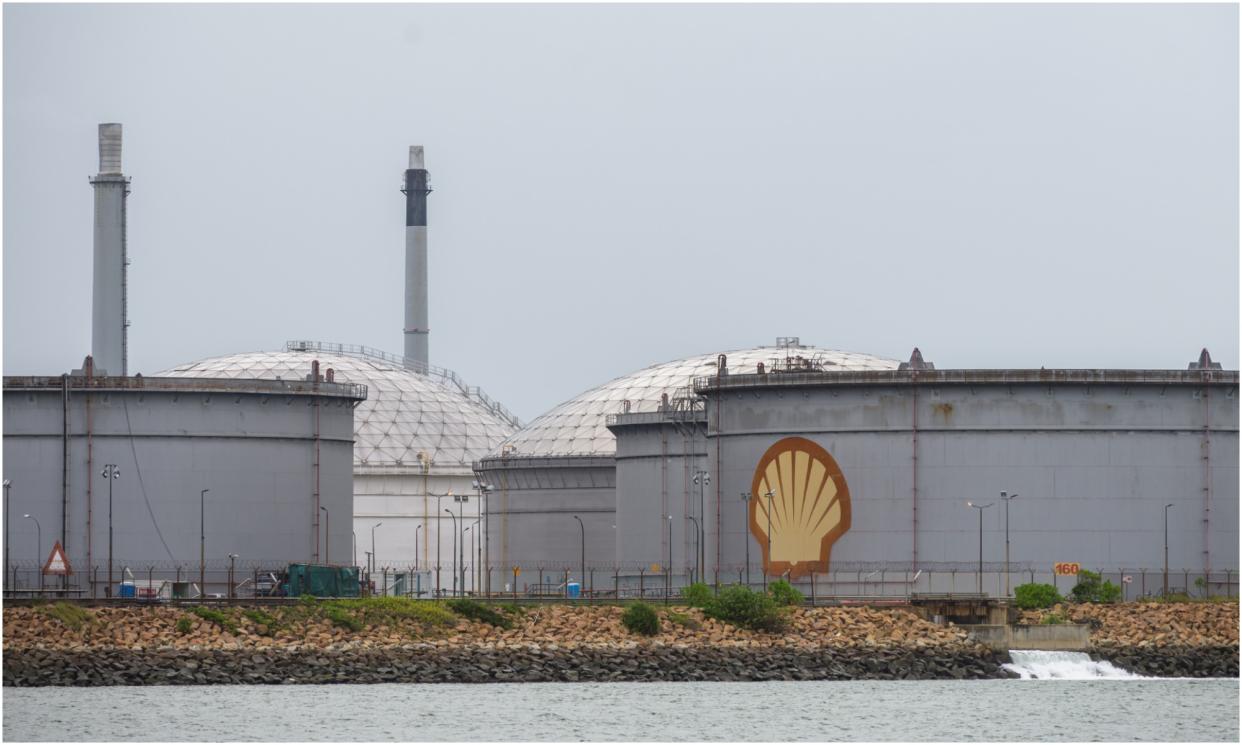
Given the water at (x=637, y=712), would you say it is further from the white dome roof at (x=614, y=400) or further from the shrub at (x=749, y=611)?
the white dome roof at (x=614, y=400)

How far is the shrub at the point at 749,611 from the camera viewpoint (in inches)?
3396

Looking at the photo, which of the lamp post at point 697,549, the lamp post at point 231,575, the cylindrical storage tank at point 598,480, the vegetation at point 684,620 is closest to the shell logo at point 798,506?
the lamp post at point 697,549

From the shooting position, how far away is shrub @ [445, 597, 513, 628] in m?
86.6

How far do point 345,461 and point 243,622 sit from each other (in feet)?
82.6

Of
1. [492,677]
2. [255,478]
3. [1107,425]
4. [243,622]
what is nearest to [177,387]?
[255,478]

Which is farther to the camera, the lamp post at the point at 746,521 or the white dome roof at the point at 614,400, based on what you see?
the white dome roof at the point at 614,400

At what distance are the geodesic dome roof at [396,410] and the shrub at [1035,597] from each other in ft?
200

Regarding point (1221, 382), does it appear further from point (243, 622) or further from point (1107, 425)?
point (243, 622)

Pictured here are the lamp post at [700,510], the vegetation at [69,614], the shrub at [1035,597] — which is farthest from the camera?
the lamp post at [700,510]

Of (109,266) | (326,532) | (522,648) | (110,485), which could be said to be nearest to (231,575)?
(110,485)

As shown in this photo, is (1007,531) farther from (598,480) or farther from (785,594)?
(598,480)

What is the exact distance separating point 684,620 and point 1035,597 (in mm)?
12690

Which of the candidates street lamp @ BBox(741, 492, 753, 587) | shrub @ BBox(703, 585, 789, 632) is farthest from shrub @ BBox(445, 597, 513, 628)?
street lamp @ BBox(741, 492, 753, 587)

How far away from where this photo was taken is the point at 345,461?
108m
